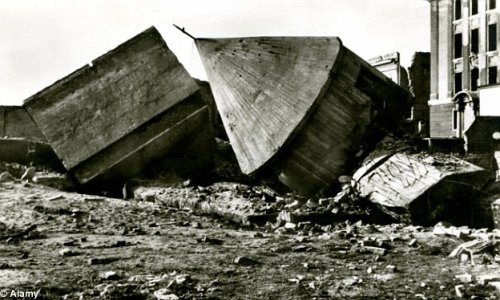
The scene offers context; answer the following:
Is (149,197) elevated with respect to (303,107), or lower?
lower

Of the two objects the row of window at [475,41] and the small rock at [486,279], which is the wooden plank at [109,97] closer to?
the small rock at [486,279]

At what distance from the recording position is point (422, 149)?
8602mm

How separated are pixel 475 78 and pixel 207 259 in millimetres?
23121

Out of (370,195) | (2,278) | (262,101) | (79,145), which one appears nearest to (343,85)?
(262,101)

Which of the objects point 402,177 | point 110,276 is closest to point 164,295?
point 110,276

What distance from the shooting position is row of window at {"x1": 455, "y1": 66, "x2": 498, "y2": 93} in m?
23.8

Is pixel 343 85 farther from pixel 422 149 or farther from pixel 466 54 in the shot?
pixel 466 54

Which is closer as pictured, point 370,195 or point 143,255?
point 143,255

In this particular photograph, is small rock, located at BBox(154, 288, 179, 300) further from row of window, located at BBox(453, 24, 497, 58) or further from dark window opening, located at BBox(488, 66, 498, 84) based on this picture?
row of window, located at BBox(453, 24, 497, 58)

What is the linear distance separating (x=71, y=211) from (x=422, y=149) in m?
5.52

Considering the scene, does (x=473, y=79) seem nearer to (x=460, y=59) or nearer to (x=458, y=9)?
(x=460, y=59)

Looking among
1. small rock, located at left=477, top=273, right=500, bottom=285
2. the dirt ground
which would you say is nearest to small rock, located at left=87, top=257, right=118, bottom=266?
the dirt ground

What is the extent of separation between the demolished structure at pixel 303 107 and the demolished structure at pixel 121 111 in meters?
1.39

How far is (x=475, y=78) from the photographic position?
2478cm
